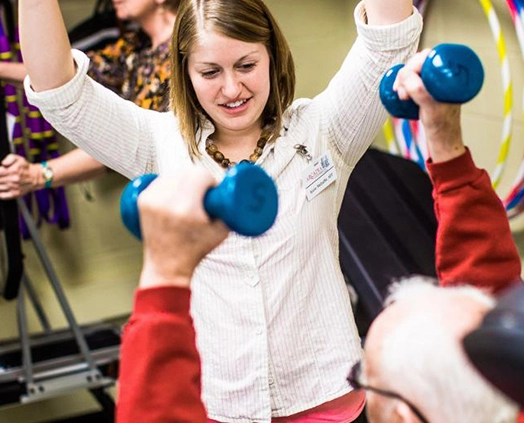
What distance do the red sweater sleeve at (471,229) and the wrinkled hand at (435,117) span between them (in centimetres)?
2

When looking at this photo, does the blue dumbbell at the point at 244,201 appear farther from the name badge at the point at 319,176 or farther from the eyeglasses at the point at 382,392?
the name badge at the point at 319,176

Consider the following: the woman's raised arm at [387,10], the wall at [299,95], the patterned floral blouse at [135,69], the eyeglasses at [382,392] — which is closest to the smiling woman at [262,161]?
the woman's raised arm at [387,10]

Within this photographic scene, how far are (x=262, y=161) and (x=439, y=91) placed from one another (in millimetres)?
658

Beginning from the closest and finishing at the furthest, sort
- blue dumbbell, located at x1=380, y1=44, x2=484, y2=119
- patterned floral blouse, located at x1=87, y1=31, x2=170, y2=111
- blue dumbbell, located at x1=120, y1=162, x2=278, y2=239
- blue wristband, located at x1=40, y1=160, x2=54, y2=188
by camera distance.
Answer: blue dumbbell, located at x1=120, y1=162, x2=278, y2=239 → blue dumbbell, located at x1=380, y1=44, x2=484, y2=119 → patterned floral blouse, located at x1=87, y1=31, x2=170, y2=111 → blue wristband, located at x1=40, y1=160, x2=54, y2=188

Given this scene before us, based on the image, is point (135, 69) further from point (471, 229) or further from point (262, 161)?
point (471, 229)

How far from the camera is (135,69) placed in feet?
10.3

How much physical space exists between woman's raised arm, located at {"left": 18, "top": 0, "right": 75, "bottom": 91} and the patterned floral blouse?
3.38ft

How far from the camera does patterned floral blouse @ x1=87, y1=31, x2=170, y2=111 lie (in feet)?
9.49

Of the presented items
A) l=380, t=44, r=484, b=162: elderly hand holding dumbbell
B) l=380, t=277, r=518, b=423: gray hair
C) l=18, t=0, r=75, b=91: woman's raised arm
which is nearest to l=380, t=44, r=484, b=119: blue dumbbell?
l=380, t=44, r=484, b=162: elderly hand holding dumbbell

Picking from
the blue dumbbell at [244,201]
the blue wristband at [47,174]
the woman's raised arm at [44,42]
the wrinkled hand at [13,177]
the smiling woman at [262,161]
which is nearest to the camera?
the blue dumbbell at [244,201]

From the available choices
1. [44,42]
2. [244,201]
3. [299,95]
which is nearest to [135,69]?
[299,95]

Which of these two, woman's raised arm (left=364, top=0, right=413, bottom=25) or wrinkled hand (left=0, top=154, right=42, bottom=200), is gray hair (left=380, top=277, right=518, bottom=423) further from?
wrinkled hand (left=0, top=154, right=42, bottom=200)

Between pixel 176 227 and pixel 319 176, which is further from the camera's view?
pixel 319 176

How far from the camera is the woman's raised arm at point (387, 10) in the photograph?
1.68m
